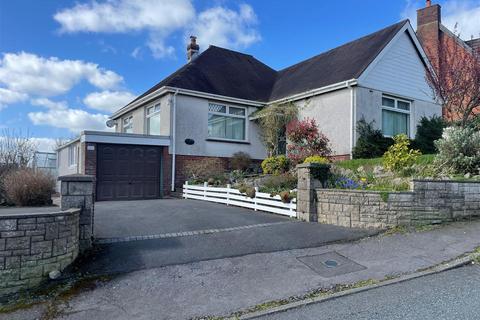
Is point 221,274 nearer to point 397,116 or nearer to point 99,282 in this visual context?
point 99,282

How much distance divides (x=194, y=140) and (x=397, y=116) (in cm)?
917

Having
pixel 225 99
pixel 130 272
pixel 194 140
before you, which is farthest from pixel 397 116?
pixel 130 272

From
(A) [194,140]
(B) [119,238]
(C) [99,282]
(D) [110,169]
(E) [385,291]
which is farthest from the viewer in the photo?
(A) [194,140]

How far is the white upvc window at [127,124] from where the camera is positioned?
64.8 ft

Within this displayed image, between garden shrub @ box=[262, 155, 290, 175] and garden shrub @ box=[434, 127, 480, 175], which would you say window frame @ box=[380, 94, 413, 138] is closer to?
garden shrub @ box=[262, 155, 290, 175]

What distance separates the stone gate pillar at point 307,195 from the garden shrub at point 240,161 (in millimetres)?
7492

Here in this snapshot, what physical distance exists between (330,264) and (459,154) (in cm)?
638

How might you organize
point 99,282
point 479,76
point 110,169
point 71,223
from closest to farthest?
point 99,282
point 71,223
point 479,76
point 110,169

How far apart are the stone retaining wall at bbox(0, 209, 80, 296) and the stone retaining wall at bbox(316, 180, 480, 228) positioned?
542 cm

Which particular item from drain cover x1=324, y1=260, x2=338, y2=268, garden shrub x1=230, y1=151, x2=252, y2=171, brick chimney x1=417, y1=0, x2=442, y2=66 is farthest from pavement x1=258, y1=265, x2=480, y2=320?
brick chimney x1=417, y1=0, x2=442, y2=66

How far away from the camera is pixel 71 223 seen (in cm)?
554

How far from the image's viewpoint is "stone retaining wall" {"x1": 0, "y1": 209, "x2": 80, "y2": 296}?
4.83 m

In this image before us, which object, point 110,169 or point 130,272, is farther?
point 110,169

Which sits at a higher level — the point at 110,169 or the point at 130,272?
the point at 110,169
